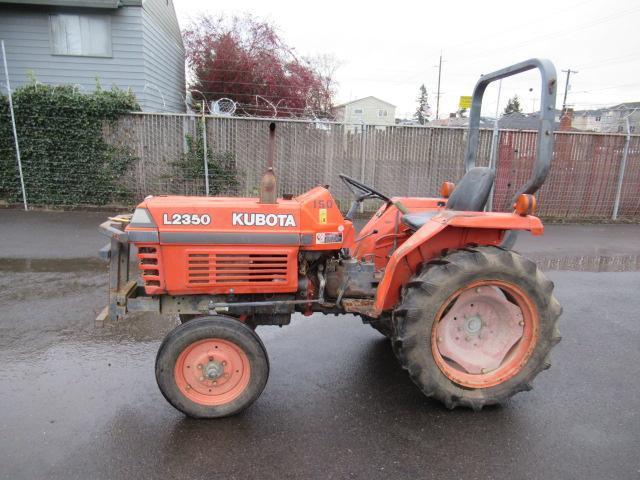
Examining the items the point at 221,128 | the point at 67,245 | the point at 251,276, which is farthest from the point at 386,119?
the point at 251,276

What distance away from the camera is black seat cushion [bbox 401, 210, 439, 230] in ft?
10.4

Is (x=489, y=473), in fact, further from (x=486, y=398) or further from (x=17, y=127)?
(x=17, y=127)

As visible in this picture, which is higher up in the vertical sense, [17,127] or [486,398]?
[17,127]

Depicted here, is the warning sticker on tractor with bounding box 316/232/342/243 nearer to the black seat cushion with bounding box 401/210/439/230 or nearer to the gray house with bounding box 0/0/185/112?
the black seat cushion with bounding box 401/210/439/230

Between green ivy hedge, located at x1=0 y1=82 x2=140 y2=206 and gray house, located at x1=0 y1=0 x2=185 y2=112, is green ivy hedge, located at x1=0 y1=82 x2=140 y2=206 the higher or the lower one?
the lower one

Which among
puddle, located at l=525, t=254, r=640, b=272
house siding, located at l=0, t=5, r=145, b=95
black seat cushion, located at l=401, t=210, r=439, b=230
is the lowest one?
puddle, located at l=525, t=254, r=640, b=272

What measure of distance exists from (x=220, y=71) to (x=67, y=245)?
11182mm

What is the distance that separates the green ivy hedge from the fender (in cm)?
733

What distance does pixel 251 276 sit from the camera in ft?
9.25

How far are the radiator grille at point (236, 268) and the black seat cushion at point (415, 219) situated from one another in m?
0.96

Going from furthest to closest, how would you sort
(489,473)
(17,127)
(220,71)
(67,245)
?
(220,71) < (17,127) < (67,245) < (489,473)

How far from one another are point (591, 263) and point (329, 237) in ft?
17.9

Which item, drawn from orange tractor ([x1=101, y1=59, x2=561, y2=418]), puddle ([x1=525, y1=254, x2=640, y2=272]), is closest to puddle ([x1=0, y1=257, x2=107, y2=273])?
→ orange tractor ([x1=101, y1=59, x2=561, y2=418])

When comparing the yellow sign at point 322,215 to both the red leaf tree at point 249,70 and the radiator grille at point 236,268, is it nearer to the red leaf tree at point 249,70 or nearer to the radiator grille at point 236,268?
the radiator grille at point 236,268
